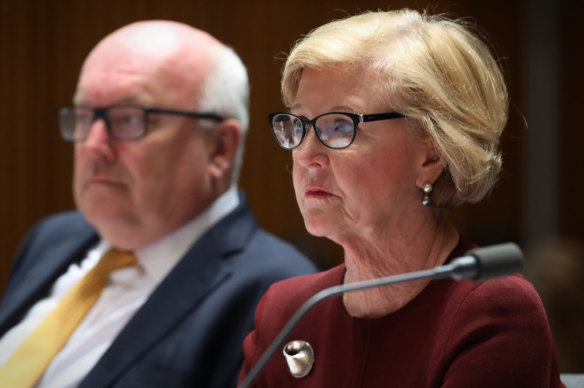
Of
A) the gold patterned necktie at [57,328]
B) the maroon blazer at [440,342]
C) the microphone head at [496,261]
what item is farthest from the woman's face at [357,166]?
the gold patterned necktie at [57,328]

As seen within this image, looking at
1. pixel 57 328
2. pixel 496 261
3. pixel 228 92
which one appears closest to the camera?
pixel 496 261

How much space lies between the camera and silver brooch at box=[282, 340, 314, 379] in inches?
65.2

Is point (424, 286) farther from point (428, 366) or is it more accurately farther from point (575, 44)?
point (575, 44)

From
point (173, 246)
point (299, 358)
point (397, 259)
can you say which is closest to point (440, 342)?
point (397, 259)

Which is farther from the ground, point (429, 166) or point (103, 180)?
point (429, 166)

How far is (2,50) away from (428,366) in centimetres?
333

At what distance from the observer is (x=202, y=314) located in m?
2.13

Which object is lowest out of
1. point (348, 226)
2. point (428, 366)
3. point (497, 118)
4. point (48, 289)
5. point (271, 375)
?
point (48, 289)

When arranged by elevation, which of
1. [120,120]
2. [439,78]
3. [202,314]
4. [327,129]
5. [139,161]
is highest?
[439,78]

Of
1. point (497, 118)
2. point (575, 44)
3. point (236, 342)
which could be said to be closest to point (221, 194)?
point (236, 342)

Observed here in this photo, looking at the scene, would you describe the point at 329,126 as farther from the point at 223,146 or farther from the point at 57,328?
the point at 57,328

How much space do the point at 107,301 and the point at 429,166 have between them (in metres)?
1.15

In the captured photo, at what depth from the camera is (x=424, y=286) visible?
1.59 meters

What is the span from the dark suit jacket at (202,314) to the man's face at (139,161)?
17 cm
